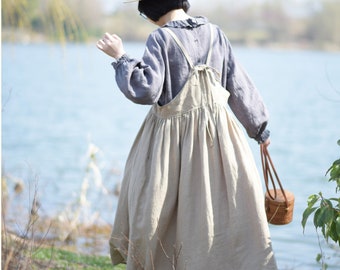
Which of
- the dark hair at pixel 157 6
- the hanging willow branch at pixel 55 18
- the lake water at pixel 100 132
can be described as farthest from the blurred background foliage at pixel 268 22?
the dark hair at pixel 157 6

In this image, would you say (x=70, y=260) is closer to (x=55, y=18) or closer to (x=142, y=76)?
(x=55, y=18)

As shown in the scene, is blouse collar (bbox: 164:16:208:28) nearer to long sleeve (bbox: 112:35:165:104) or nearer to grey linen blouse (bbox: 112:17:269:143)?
grey linen blouse (bbox: 112:17:269:143)

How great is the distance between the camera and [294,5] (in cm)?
3203

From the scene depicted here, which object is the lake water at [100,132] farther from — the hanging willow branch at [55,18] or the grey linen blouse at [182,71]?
the grey linen blouse at [182,71]

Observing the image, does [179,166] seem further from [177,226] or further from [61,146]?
[61,146]

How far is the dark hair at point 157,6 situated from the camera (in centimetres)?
263

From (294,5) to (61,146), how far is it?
76.9ft

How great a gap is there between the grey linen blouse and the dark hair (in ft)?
0.22

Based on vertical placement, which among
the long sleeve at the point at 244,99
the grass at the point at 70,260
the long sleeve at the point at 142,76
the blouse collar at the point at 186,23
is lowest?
the grass at the point at 70,260

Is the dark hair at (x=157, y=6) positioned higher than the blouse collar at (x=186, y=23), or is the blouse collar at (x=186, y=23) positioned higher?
the dark hair at (x=157, y=6)

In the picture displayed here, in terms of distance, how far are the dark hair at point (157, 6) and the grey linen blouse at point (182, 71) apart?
0.07 metres

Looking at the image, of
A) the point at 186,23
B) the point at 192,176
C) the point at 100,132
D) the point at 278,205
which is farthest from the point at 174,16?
the point at 100,132

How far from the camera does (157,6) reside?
2.64 meters

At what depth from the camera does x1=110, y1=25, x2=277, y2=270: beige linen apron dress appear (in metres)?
2.58
